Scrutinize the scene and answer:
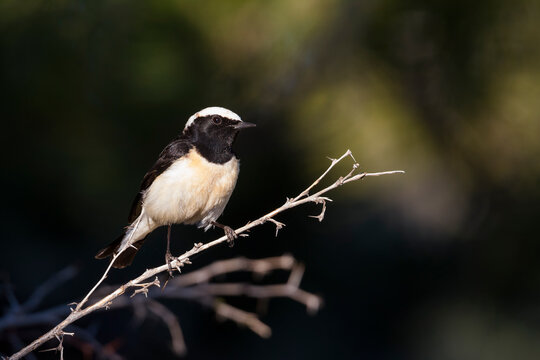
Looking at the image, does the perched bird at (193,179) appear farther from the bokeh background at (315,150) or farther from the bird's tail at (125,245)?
the bokeh background at (315,150)

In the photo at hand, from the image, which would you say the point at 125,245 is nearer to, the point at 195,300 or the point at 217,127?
the point at 195,300

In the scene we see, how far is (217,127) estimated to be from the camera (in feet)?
11.4

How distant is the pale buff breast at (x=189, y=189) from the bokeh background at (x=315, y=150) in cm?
89

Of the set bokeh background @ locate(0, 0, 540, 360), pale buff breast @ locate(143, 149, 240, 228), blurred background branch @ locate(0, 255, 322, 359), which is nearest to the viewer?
blurred background branch @ locate(0, 255, 322, 359)

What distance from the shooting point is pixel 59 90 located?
4.13 metres

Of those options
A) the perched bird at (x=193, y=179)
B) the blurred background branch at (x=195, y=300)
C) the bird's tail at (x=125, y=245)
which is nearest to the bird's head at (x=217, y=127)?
the perched bird at (x=193, y=179)

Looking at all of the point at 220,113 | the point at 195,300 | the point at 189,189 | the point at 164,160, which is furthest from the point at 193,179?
the point at 195,300

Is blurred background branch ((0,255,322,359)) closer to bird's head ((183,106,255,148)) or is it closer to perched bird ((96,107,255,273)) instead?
perched bird ((96,107,255,273))

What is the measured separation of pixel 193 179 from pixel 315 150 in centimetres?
160

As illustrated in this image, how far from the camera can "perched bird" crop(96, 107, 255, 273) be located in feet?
10.9

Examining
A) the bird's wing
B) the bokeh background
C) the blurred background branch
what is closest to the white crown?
the bird's wing

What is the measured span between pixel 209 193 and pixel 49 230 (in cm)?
167

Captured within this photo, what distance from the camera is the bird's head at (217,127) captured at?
3.46 m

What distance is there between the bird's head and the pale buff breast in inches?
3.6
